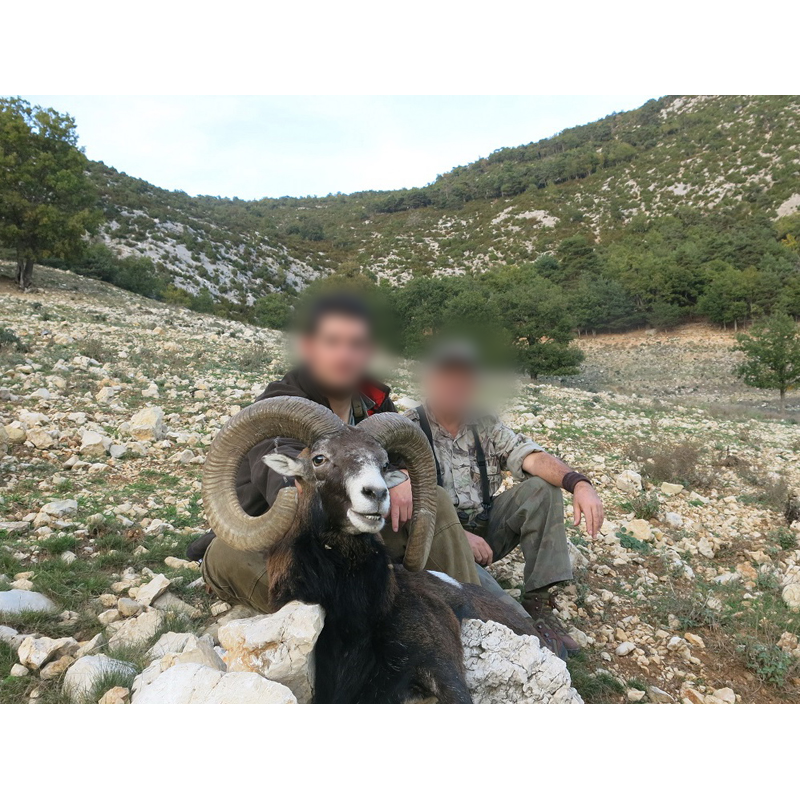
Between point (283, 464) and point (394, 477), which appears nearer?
point (283, 464)

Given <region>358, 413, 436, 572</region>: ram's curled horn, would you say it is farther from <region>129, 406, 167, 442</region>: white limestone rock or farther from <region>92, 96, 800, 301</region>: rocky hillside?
<region>92, 96, 800, 301</region>: rocky hillside

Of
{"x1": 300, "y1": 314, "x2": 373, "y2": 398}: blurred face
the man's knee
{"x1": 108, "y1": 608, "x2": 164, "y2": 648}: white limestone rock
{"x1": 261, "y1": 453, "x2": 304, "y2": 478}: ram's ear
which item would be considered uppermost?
{"x1": 300, "y1": 314, "x2": 373, "y2": 398}: blurred face

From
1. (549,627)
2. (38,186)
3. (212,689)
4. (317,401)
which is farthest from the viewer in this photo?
(38,186)

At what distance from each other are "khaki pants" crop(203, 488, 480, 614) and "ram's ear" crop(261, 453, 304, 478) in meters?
0.68

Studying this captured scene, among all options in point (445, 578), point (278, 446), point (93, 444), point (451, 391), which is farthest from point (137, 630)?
point (93, 444)

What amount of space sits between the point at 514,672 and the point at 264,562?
5.91ft

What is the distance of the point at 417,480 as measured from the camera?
12.2 feet

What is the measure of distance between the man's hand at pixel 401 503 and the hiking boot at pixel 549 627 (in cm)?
170

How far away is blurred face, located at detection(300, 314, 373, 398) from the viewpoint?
12.2ft

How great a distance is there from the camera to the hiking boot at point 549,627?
4.40m

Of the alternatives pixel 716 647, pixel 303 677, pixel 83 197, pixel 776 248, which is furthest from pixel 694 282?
pixel 303 677

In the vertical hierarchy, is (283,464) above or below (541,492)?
above

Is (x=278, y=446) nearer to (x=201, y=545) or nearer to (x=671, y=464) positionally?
(x=201, y=545)

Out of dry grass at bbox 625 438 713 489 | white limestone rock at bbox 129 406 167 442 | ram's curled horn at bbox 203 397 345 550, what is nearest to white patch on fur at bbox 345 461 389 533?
ram's curled horn at bbox 203 397 345 550
